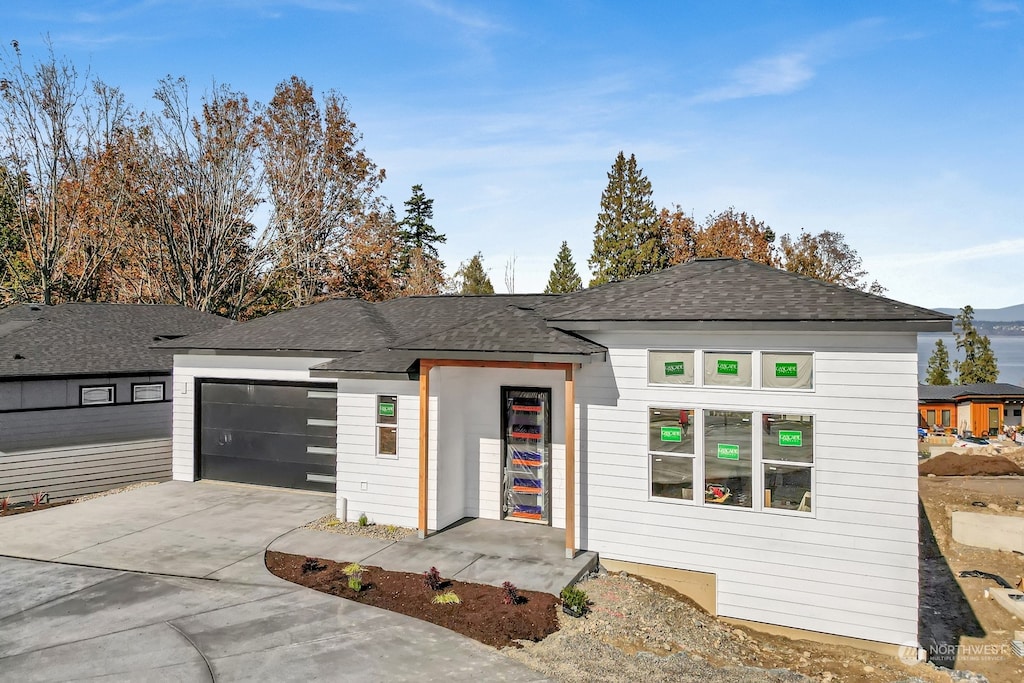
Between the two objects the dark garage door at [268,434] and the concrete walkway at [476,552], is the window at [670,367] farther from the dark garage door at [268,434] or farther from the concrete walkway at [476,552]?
the dark garage door at [268,434]

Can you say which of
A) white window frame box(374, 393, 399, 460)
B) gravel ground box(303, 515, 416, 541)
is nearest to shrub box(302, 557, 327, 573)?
gravel ground box(303, 515, 416, 541)

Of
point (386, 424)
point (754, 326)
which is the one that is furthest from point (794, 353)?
point (386, 424)

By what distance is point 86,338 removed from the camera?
50.9ft

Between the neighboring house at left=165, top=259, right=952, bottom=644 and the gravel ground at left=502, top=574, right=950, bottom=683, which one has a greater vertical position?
the neighboring house at left=165, top=259, right=952, bottom=644

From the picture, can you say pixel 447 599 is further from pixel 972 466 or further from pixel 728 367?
pixel 972 466

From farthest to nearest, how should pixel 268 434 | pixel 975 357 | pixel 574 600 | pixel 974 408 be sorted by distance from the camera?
pixel 975 357
pixel 974 408
pixel 268 434
pixel 574 600

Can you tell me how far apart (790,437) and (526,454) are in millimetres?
4565

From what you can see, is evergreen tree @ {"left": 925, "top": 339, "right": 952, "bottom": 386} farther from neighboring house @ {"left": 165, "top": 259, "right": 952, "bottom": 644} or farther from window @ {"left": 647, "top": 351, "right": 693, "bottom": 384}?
window @ {"left": 647, "top": 351, "right": 693, "bottom": 384}

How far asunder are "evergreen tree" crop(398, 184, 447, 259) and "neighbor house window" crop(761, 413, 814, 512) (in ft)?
156

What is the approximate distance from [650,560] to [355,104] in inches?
1365

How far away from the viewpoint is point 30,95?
22625 mm

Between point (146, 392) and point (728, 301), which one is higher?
point (728, 301)

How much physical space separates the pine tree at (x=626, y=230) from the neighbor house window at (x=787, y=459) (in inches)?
1418

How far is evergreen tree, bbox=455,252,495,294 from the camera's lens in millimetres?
47469
